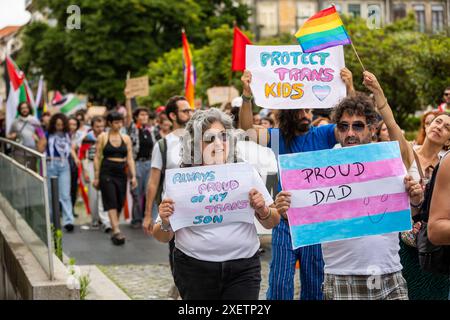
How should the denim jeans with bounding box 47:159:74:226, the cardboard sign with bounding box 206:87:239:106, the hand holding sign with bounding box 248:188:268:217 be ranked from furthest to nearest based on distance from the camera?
the cardboard sign with bounding box 206:87:239:106
the denim jeans with bounding box 47:159:74:226
the hand holding sign with bounding box 248:188:268:217

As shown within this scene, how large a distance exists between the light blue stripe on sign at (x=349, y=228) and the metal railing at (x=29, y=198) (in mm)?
2662

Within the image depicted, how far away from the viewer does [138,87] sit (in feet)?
54.7

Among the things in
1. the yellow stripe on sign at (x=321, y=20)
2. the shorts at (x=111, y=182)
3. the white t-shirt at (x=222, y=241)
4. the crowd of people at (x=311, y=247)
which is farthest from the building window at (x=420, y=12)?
the white t-shirt at (x=222, y=241)

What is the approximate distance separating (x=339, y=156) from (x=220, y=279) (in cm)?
86

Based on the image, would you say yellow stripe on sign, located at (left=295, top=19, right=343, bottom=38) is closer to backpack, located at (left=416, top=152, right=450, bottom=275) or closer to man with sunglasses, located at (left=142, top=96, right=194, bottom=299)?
backpack, located at (left=416, top=152, right=450, bottom=275)

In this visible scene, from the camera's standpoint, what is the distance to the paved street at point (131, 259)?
28.3ft

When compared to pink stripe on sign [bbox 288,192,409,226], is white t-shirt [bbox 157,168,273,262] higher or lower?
lower

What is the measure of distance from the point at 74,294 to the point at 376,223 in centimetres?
279

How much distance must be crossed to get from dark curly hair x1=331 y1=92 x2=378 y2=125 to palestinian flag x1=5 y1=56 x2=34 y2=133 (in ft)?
31.2

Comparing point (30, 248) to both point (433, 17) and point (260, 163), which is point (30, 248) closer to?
point (260, 163)

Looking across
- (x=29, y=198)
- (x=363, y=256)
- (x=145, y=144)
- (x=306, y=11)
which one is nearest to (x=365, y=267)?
(x=363, y=256)

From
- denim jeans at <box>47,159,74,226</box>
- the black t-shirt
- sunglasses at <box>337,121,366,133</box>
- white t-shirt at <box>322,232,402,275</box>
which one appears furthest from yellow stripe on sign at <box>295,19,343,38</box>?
denim jeans at <box>47,159,74,226</box>

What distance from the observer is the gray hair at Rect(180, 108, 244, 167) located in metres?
4.43
